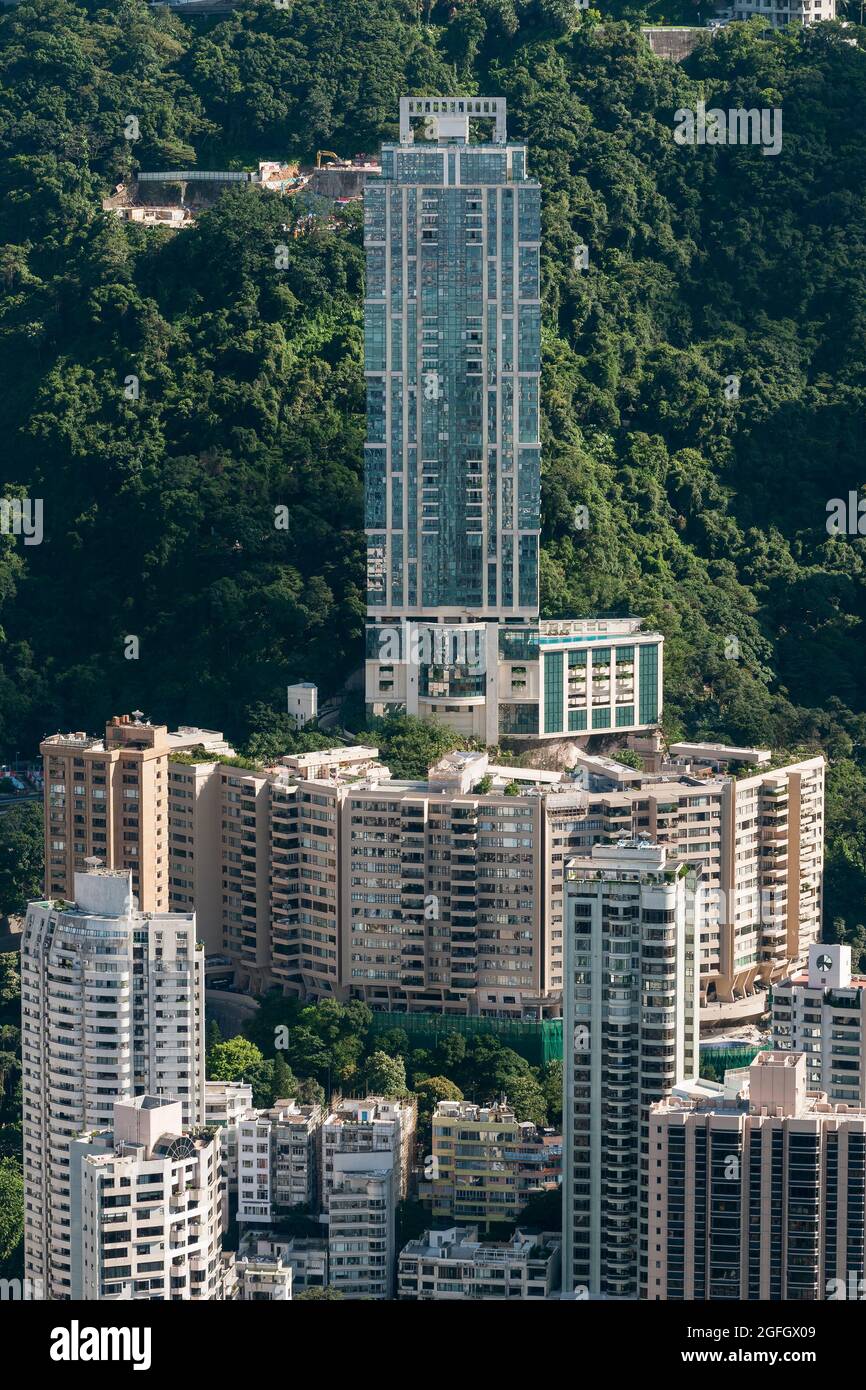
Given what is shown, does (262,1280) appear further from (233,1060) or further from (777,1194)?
(233,1060)

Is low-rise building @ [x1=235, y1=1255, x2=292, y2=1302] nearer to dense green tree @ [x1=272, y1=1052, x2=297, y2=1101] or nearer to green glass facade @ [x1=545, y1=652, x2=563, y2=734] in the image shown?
dense green tree @ [x1=272, y1=1052, x2=297, y2=1101]

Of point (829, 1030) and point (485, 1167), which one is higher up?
point (829, 1030)

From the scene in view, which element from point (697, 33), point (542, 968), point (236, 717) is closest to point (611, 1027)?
point (542, 968)

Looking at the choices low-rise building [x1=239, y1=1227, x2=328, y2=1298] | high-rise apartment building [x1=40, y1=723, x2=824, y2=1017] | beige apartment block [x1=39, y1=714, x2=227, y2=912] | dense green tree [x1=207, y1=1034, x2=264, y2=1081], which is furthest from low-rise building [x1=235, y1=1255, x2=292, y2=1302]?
beige apartment block [x1=39, y1=714, x2=227, y2=912]

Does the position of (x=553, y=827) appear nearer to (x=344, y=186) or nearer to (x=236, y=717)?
(x=236, y=717)

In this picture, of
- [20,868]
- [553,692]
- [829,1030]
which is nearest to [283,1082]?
[829,1030]
